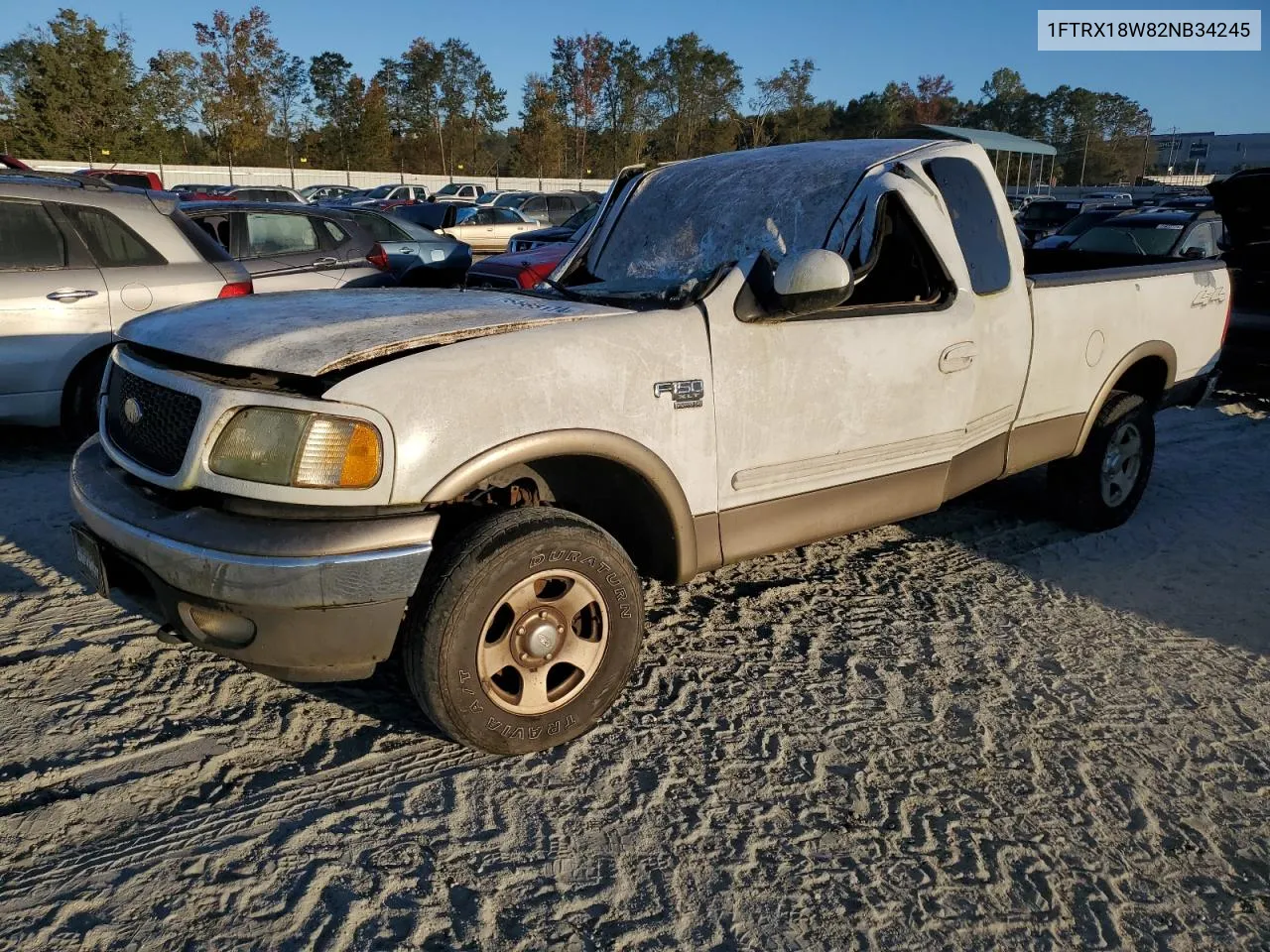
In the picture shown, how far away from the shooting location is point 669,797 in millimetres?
2805

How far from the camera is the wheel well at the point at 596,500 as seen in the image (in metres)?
3.00

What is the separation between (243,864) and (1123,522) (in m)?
4.74

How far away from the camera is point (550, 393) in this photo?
280 cm

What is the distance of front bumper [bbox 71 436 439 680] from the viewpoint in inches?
98.1

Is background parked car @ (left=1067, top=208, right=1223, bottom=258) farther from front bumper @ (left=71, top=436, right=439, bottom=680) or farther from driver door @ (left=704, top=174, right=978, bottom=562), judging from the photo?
front bumper @ (left=71, top=436, right=439, bottom=680)

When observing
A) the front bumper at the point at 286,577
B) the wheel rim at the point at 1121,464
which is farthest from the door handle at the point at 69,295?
the wheel rim at the point at 1121,464

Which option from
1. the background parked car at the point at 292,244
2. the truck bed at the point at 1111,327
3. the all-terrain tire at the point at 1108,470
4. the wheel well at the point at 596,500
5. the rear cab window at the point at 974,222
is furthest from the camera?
the background parked car at the point at 292,244

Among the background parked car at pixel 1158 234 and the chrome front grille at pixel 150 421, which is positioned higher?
the background parked car at pixel 1158 234

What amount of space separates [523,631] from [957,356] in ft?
6.97

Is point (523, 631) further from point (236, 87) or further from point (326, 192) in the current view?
point (236, 87)

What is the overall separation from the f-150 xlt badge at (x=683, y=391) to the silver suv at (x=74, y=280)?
4009 mm

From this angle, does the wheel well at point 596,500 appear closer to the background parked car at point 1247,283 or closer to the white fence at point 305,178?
the background parked car at point 1247,283

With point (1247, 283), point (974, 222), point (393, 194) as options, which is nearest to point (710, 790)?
point (974, 222)

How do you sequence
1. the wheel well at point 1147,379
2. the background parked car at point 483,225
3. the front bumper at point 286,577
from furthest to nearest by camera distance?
the background parked car at point 483,225 → the wheel well at point 1147,379 → the front bumper at point 286,577
